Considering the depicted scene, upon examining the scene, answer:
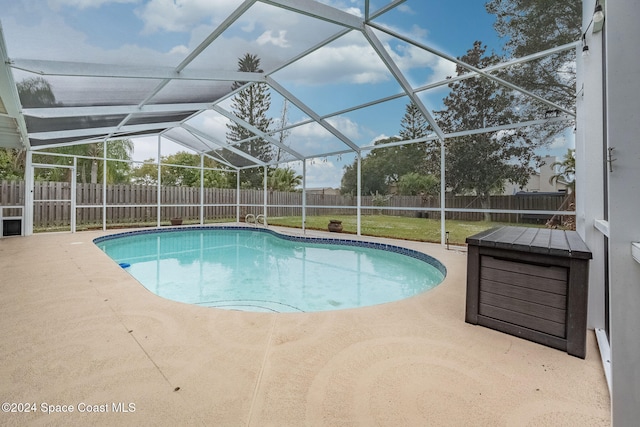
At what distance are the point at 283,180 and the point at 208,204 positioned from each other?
14.7 ft

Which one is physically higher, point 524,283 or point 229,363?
point 524,283

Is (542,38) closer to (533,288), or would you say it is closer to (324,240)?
(533,288)

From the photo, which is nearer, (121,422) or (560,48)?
(121,422)

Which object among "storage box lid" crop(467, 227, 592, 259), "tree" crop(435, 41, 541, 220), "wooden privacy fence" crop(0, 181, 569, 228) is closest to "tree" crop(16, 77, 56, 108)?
"wooden privacy fence" crop(0, 181, 569, 228)

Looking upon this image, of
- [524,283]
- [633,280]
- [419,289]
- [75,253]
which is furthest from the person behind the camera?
[75,253]

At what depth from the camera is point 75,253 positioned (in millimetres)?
5570

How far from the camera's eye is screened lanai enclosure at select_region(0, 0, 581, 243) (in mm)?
4059

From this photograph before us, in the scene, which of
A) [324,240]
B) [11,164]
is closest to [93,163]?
[11,164]

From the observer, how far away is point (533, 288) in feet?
6.98

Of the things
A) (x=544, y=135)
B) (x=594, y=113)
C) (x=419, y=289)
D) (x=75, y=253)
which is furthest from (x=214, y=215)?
(x=594, y=113)

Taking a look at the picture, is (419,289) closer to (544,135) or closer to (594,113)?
(594,113)

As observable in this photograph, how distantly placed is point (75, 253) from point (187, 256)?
2208 millimetres

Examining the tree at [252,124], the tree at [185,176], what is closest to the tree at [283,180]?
the tree at [185,176]

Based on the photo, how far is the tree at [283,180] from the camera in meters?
15.7
